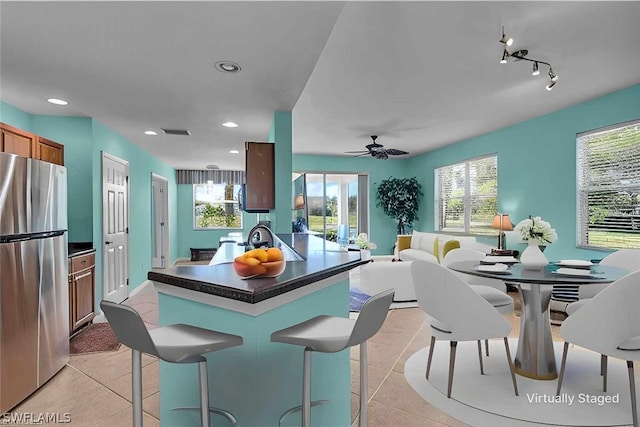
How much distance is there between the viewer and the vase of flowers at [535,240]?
2.57 meters

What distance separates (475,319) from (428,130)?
4133mm

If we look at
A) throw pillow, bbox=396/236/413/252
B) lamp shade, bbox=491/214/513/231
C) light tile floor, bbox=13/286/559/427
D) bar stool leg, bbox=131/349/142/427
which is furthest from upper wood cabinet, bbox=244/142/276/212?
throw pillow, bbox=396/236/413/252

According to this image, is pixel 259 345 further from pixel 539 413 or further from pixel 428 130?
pixel 428 130

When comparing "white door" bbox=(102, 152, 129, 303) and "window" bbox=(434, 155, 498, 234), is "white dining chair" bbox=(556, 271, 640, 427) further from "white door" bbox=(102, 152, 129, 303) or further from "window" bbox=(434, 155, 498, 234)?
"white door" bbox=(102, 152, 129, 303)

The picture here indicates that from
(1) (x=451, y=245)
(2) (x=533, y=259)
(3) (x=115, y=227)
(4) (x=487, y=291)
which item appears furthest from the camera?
(1) (x=451, y=245)

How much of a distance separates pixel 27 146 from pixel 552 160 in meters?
5.89

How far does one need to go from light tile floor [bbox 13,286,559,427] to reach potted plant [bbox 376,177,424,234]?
4.74 meters

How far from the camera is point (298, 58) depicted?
7.64ft

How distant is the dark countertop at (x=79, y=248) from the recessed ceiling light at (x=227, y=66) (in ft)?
7.46

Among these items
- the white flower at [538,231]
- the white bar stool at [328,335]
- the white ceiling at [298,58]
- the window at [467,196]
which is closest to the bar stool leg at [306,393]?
the white bar stool at [328,335]

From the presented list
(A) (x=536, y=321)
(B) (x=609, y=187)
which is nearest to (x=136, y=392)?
(A) (x=536, y=321)

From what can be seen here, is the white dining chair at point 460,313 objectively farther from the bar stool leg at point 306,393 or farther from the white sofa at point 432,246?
the white sofa at point 432,246

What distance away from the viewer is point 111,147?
14.6ft

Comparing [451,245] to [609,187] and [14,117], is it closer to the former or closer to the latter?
[609,187]
